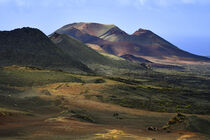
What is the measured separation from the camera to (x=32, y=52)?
10806cm

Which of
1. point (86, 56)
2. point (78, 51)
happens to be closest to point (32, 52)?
point (86, 56)

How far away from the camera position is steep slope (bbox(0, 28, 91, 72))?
101006mm

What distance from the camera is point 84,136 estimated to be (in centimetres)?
2411

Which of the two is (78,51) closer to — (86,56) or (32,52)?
(86,56)

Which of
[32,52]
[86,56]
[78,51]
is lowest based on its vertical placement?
[86,56]

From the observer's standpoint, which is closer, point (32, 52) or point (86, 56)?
point (32, 52)

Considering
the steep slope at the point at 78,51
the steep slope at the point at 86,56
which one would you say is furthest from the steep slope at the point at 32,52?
the steep slope at the point at 78,51

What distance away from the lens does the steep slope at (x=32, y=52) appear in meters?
101

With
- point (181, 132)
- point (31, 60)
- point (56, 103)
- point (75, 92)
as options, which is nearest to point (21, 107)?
point (56, 103)

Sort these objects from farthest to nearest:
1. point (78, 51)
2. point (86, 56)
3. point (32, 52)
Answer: point (78, 51), point (86, 56), point (32, 52)

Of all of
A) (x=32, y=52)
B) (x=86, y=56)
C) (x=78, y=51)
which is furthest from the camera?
(x=78, y=51)

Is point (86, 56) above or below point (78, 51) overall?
below

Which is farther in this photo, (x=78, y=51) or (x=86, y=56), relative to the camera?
(x=78, y=51)

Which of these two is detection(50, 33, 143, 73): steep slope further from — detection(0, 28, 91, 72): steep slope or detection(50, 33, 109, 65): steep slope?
detection(0, 28, 91, 72): steep slope
